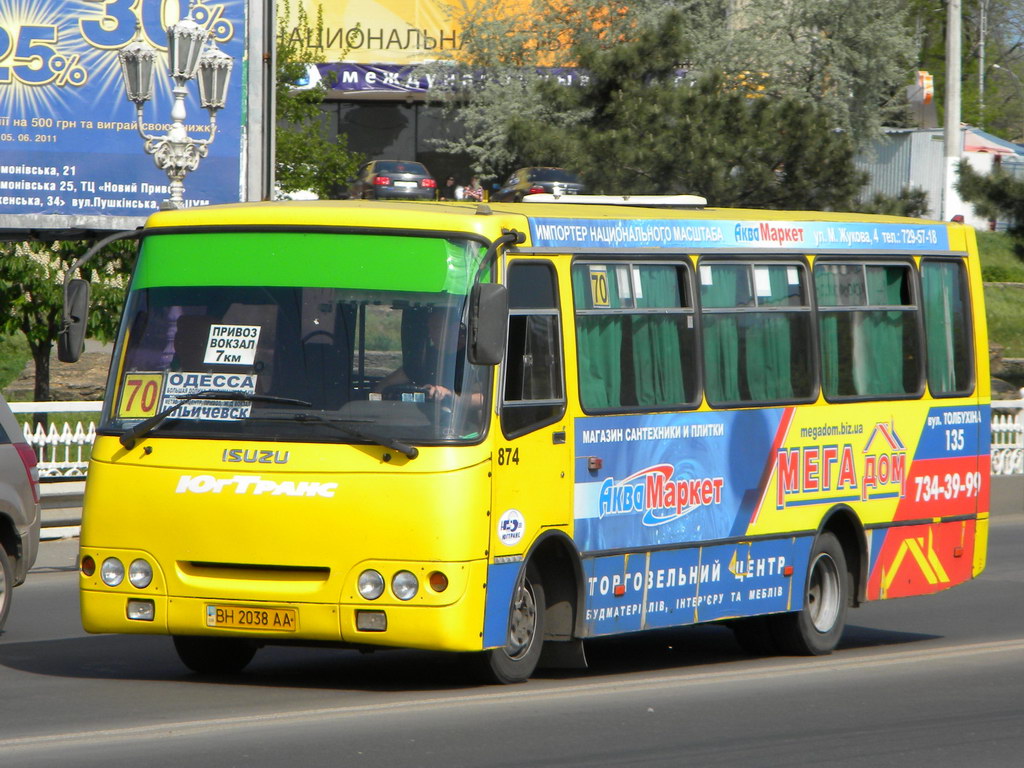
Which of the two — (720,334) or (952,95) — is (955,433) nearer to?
(720,334)

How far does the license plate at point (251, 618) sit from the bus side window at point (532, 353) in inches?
54.3

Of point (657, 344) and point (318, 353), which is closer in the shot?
point (318, 353)

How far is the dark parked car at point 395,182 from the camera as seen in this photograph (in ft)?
157

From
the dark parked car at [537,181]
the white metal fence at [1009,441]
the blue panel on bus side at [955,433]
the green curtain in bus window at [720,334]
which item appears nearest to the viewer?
the green curtain in bus window at [720,334]

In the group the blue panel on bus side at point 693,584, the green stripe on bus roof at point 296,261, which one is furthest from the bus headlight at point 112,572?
the blue panel on bus side at point 693,584

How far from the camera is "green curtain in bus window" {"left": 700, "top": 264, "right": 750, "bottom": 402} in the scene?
34.7ft

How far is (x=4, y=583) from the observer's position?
36.8ft

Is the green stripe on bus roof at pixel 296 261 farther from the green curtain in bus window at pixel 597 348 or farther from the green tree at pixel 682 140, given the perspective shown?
the green tree at pixel 682 140

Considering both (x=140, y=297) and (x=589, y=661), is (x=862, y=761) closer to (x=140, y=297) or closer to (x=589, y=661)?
(x=589, y=661)

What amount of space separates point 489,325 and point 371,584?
1342 millimetres

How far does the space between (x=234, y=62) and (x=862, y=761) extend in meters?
18.6

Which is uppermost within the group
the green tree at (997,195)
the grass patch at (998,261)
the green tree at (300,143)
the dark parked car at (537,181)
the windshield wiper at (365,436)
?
the green tree at (300,143)

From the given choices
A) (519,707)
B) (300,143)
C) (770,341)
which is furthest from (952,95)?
(519,707)

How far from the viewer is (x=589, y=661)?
1101cm
